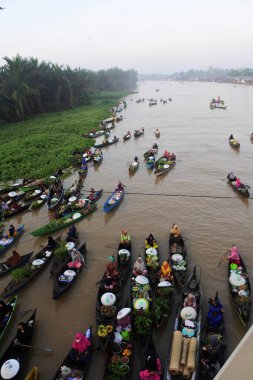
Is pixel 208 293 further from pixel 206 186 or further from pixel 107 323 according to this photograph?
pixel 206 186

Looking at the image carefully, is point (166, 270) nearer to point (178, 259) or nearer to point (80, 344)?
point (178, 259)

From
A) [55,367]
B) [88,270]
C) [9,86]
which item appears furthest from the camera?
[9,86]

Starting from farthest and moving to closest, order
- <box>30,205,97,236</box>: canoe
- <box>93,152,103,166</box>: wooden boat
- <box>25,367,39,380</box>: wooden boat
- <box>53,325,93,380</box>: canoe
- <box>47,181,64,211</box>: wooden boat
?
1. <box>93,152,103,166</box>: wooden boat
2. <box>47,181,64,211</box>: wooden boat
3. <box>30,205,97,236</box>: canoe
4. <box>53,325,93,380</box>: canoe
5. <box>25,367,39,380</box>: wooden boat

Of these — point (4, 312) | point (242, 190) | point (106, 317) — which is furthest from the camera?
point (242, 190)

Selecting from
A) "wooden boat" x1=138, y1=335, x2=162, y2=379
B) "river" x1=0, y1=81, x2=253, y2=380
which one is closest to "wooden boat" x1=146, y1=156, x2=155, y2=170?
"river" x1=0, y1=81, x2=253, y2=380

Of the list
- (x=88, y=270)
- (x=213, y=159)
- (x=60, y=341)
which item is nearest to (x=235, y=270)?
(x=88, y=270)

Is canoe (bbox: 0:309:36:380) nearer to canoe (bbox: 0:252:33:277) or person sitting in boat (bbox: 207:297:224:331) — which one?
canoe (bbox: 0:252:33:277)

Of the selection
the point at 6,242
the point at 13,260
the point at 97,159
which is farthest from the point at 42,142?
the point at 13,260
